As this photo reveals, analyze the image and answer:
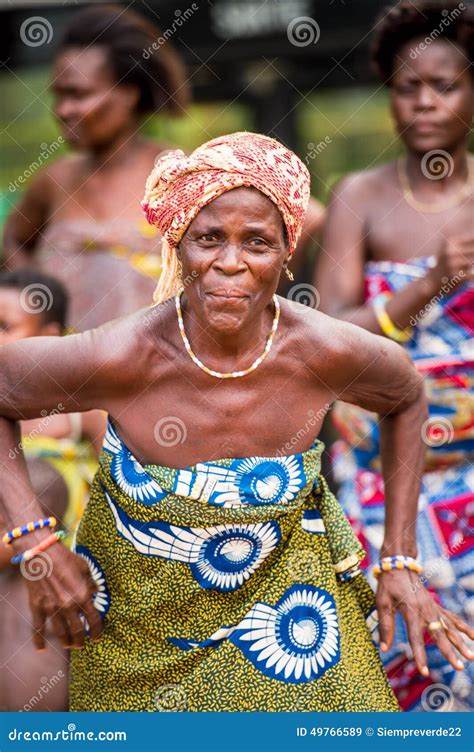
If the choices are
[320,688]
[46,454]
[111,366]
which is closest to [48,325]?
→ [46,454]

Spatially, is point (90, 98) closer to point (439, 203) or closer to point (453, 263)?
point (439, 203)

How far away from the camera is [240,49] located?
7.05m

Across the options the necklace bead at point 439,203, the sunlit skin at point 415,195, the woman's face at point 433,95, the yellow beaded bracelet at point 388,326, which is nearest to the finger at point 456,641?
the yellow beaded bracelet at point 388,326

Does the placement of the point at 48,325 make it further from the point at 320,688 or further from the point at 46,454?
the point at 320,688

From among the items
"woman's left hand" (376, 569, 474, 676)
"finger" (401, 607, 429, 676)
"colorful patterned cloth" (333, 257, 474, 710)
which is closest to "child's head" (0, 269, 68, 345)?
"colorful patterned cloth" (333, 257, 474, 710)

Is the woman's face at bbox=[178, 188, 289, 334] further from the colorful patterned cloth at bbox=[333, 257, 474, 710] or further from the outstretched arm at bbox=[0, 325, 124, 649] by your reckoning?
the colorful patterned cloth at bbox=[333, 257, 474, 710]

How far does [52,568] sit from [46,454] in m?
1.50

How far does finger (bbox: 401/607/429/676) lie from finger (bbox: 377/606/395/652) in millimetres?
46

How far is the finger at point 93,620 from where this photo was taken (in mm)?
3778

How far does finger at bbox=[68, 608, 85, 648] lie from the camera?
371 centimetres

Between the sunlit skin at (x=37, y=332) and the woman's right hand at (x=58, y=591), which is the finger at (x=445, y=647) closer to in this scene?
the woman's right hand at (x=58, y=591)

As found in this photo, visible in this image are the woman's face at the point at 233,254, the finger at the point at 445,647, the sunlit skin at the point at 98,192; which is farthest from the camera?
the sunlit skin at the point at 98,192

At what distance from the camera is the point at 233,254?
3543mm

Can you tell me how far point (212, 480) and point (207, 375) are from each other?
288mm
